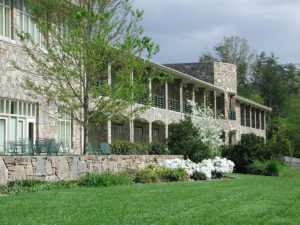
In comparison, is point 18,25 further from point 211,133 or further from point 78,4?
point 211,133

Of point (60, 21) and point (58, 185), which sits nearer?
point (58, 185)

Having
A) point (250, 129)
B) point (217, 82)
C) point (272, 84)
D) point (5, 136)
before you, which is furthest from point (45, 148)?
point (272, 84)

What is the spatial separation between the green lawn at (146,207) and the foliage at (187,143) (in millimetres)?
11508

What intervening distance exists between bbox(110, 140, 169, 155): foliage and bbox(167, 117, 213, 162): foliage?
0.97 metres

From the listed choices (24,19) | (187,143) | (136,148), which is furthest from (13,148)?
(187,143)

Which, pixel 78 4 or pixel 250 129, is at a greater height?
pixel 78 4

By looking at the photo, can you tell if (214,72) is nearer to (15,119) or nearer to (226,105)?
(226,105)

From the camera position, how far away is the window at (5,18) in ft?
57.8

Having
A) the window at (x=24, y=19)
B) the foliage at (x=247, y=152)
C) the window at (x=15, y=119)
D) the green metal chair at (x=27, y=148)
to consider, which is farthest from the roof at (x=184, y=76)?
the green metal chair at (x=27, y=148)

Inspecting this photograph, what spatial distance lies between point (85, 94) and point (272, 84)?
56566 mm

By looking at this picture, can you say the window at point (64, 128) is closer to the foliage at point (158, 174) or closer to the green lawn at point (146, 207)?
the foliage at point (158, 174)

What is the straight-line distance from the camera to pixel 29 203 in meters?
9.09

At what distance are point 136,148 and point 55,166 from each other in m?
9.99

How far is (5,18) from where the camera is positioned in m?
17.8
